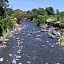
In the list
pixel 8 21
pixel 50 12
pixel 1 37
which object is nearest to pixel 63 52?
pixel 1 37

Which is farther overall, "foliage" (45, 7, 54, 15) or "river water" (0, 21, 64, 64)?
"foliage" (45, 7, 54, 15)

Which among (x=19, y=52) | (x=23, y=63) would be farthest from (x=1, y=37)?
(x=23, y=63)

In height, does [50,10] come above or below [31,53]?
above

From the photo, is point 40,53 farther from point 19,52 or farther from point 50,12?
point 50,12

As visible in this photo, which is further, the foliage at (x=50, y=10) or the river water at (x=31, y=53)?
the foliage at (x=50, y=10)

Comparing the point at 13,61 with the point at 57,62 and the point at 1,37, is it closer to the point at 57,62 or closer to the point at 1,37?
the point at 57,62

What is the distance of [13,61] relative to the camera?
3888cm

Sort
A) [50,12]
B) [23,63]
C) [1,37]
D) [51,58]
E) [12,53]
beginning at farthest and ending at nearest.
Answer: [50,12] → [1,37] → [12,53] → [51,58] → [23,63]

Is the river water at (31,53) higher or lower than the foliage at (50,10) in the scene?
lower

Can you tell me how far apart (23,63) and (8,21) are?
128ft

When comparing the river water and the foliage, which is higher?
the foliage

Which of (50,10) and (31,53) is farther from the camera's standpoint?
(50,10)

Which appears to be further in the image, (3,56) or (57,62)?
(3,56)

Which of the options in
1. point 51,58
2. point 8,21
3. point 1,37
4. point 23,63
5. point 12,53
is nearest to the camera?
point 23,63
